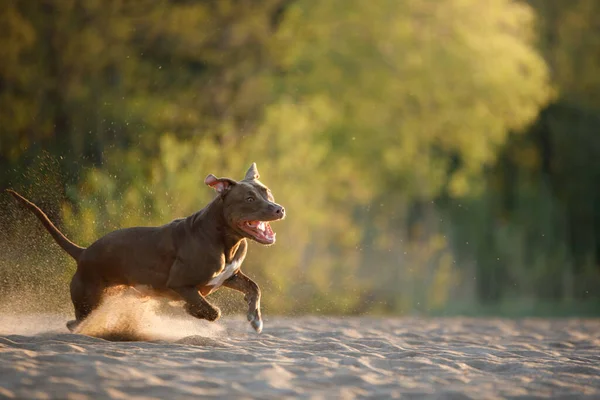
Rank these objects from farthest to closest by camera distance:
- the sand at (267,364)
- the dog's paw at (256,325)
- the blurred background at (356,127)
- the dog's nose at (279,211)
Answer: the blurred background at (356,127) → the dog's paw at (256,325) → the dog's nose at (279,211) → the sand at (267,364)

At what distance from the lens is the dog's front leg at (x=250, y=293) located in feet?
28.2

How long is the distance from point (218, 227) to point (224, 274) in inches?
15.6

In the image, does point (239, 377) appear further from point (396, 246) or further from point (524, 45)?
point (524, 45)

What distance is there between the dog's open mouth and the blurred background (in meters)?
8.16

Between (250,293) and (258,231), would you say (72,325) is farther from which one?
(258,231)

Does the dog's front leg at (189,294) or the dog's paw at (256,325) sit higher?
the dog's front leg at (189,294)

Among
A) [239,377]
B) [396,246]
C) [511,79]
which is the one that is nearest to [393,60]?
[511,79]

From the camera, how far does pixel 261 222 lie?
8594 mm

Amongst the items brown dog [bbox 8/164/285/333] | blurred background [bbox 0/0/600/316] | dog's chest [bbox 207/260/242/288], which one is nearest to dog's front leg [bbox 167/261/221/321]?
brown dog [bbox 8/164/285/333]

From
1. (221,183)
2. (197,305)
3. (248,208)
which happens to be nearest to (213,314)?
(197,305)

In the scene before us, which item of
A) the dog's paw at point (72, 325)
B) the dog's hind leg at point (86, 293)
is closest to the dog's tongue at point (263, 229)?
the dog's hind leg at point (86, 293)

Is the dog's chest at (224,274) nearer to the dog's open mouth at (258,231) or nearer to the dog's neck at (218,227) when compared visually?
the dog's neck at (218,227)

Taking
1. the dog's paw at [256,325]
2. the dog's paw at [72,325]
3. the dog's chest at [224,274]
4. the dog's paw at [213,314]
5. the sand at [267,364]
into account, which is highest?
the dog's chest at [224,274]

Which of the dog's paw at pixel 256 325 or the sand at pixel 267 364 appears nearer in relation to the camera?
the sand at pixel 267 364
